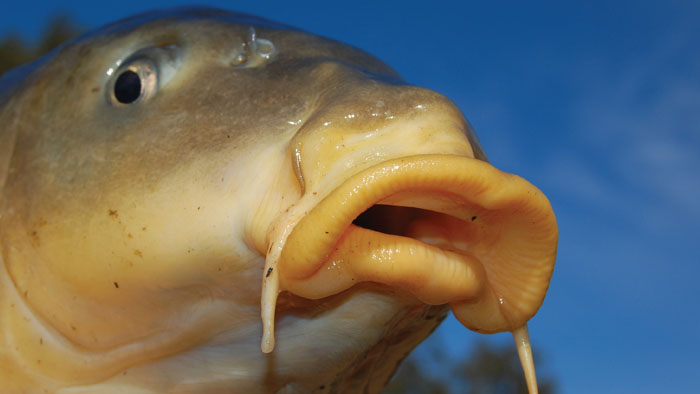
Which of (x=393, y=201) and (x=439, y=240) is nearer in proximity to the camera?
(x=393, y=201)

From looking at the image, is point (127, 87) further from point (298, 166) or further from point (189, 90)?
point (298, 166)

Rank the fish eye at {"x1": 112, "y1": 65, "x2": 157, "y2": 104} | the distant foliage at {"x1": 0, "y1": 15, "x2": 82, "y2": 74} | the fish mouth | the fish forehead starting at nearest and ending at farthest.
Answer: the fish mouth
the fish forehead
the fish eye at {"x1": 112, "y1": 65, "x2": 157, "y2": 104}
the distant foliage at {"x1": 0, "y1": 15, "x2": 82, "y2": 74}

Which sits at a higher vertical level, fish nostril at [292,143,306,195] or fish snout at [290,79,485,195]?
fish snout at [290,79,485,195]

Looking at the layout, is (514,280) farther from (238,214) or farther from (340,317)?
(238,214)

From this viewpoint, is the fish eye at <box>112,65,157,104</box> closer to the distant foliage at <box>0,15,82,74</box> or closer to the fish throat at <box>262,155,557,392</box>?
the fish throat at <box>262,155,557,392</box>

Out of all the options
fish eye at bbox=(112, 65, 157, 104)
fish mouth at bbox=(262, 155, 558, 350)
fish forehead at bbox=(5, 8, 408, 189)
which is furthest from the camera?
fish eye at bbox=(112, 65, 157, 104)

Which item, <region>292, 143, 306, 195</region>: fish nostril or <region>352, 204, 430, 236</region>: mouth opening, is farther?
<region>352, 204, 430, 236</region>: mouth opening

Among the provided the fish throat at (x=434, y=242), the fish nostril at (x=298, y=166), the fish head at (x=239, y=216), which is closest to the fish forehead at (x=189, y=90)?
the fish head at (x=239, y=216)

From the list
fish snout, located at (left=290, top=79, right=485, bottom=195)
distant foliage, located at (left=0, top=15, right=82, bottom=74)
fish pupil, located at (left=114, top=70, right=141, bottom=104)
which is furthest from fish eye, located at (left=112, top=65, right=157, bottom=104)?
distant foliage, located at (left=0, top=15, right=82, bottom=74)

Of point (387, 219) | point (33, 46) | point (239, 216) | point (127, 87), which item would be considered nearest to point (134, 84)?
point (127, 87)
